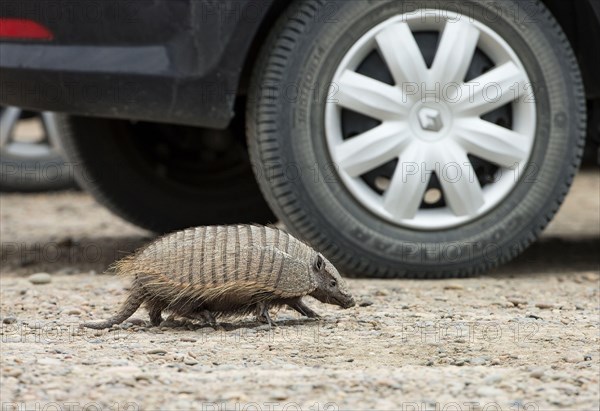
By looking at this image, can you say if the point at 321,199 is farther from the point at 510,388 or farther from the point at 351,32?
the point at 510,388

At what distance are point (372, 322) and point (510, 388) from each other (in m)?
1.19

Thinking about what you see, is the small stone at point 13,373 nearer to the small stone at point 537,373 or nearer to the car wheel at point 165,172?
the small stone at point 537,373

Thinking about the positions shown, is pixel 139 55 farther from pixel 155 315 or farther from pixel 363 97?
pixel 155 315

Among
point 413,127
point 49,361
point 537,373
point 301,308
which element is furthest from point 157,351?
point 413,127

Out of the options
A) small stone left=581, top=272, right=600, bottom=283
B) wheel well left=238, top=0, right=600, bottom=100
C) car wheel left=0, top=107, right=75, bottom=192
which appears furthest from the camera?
car wheel left=0, top=107, right=75, bottom=192

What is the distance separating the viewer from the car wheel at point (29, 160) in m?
9.39

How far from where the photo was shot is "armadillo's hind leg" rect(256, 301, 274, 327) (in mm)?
4730

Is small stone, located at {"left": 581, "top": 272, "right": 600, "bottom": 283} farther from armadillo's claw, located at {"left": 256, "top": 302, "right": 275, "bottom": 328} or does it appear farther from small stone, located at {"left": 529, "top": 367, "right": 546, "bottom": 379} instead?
small stone, located at {"left": 529, "top": 367, "right": 546, "bottom": 379}

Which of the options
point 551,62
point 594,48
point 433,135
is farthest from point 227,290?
point 594,48

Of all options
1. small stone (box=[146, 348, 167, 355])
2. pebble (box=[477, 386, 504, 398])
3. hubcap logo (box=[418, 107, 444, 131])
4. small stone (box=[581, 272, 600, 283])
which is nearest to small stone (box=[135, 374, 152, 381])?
small stone (box=[146, 348, 167, 355])

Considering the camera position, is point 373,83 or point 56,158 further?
point 56,158

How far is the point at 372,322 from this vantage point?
4.80m

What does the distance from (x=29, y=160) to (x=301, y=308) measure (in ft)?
16.6

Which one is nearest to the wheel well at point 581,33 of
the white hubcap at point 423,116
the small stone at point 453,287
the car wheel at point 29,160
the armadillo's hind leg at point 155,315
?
the white hubcap at point 423,116
